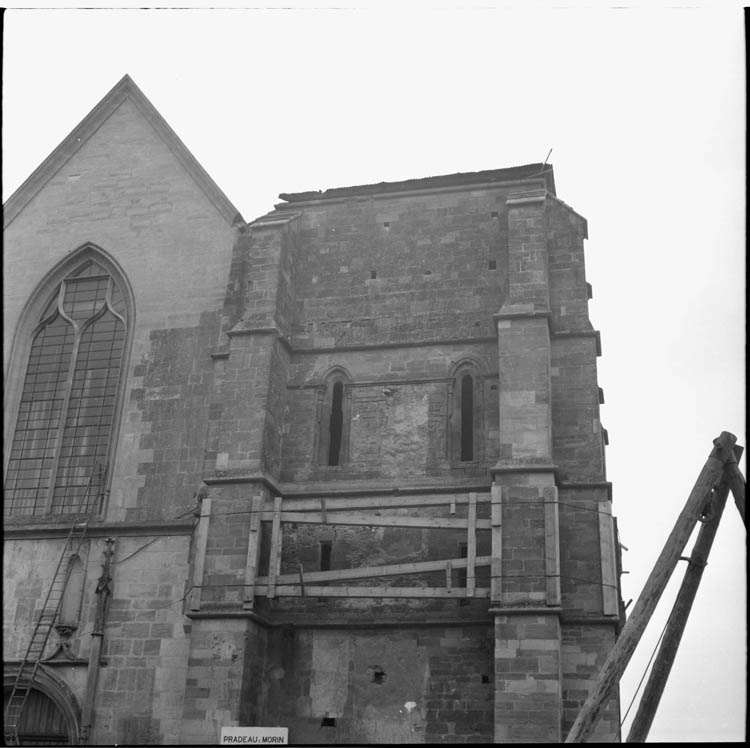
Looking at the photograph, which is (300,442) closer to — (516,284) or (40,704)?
(516,284)

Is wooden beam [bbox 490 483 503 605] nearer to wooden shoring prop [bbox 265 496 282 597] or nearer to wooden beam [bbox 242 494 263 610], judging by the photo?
wooden shoring prop [bbox 265 496 282 597]

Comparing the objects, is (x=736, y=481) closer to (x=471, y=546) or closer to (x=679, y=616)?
(x=679, y=616)

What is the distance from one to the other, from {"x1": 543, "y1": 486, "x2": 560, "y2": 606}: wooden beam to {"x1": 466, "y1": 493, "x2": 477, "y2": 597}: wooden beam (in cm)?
107

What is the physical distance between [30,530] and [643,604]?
1107 centimetres

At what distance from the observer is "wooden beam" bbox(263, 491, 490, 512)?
613 inches

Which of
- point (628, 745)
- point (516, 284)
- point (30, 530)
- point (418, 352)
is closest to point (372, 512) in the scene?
point (418, 352)

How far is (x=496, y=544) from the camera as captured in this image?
14.8 meters

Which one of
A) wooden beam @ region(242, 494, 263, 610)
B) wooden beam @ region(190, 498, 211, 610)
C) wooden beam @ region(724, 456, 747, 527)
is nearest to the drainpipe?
wooden beam @ region(190, 498, 211, 610)

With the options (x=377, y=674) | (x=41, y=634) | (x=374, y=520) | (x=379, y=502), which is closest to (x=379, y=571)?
(x=374, y=520)

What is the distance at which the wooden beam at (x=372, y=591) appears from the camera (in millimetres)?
14836

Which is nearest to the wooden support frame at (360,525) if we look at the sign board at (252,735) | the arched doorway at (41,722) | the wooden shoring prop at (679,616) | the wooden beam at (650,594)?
the sign board at (252,735)

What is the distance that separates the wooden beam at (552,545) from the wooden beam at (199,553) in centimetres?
527

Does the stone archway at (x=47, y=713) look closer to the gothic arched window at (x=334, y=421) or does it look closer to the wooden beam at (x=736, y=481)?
the gothic arched window at (x=334, y=421)

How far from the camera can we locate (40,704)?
16.5 metres
